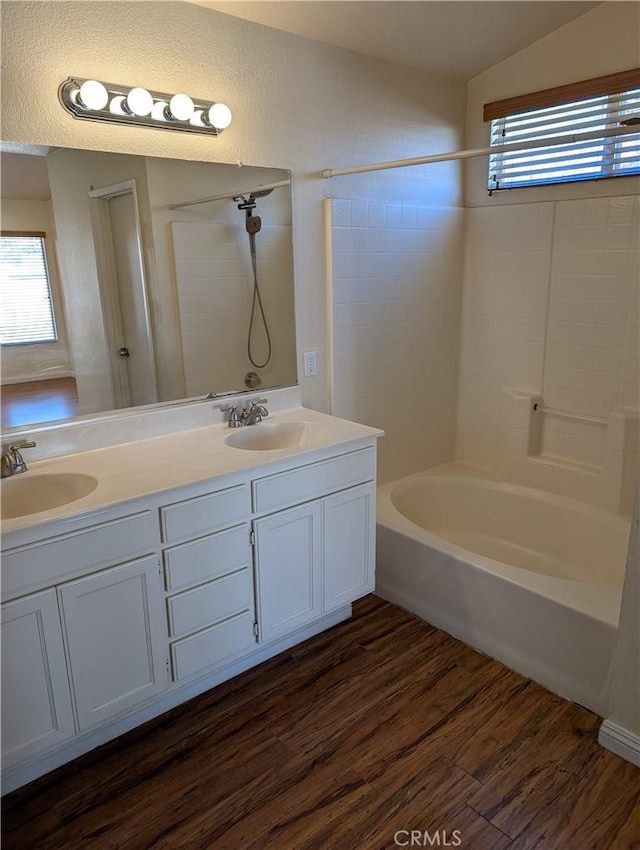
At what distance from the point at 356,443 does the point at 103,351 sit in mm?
984

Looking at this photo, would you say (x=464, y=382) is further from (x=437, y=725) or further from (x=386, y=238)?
(x=437, y=725)

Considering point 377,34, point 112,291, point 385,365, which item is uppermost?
point 377,34

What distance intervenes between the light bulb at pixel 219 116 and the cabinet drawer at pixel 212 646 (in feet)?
5.74

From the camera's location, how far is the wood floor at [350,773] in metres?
1.65

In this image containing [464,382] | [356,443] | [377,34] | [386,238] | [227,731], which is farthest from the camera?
[464,382]

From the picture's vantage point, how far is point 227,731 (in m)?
2.01

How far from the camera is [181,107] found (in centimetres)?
204

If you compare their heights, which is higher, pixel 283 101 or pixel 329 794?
pixel 283 101

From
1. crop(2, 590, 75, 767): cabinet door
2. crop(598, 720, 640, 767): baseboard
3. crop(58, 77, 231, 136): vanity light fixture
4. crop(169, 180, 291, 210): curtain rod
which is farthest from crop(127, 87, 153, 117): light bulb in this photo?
crop(598, 720, 640, 767): baseboard

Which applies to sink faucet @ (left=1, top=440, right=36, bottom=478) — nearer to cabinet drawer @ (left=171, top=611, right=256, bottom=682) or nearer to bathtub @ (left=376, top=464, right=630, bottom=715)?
cabinet drawer @ (left=171, top=611, right=256, bottom=682)

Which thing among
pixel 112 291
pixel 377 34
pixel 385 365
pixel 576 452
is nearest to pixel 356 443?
pixel 385 365

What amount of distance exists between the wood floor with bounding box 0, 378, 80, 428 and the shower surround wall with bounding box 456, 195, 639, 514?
7.14 feet

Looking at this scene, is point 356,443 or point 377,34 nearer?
point 356,443

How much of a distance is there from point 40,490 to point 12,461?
0.12 metres
